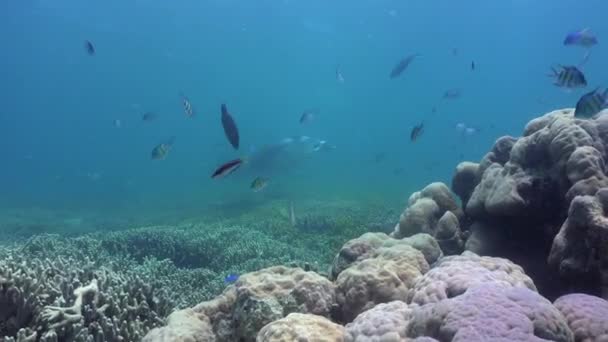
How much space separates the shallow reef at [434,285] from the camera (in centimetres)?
354

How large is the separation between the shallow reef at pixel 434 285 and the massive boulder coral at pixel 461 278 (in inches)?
0.6

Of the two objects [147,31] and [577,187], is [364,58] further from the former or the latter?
[577,187]

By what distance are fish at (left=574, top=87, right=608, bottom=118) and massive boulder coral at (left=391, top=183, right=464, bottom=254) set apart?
273 cm

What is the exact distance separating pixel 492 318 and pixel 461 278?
0.93m

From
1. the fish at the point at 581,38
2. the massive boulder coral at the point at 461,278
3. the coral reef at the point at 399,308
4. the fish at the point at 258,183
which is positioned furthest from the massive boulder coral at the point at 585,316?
the fish at the point at 581,38

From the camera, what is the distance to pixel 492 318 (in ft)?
10.3

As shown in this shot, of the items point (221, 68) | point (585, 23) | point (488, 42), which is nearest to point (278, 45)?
point (221, 68)

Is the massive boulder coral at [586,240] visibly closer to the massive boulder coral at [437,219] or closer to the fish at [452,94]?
the massive boulder coral at [437,219]

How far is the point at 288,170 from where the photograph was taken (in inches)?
1292

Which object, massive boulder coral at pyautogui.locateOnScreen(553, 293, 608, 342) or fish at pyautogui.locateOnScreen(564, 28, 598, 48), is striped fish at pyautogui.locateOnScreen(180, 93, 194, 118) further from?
fish at pyautogui.locateOnScreen(564, 28, 598, 48)

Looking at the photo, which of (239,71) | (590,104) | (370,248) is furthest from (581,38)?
(239,71)

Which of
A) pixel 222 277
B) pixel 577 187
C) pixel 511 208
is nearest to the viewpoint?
pixel 577 187

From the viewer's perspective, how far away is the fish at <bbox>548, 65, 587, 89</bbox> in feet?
26.0

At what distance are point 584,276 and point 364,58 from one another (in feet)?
444
